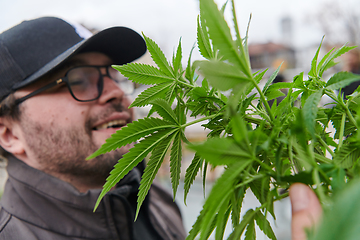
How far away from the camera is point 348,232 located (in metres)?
0.16

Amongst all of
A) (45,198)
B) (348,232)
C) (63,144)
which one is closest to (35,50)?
(63,144)

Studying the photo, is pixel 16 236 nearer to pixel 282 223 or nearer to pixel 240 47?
pixel 240 47

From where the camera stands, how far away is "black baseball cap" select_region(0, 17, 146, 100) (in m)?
0.87

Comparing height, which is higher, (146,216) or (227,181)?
(227,181)

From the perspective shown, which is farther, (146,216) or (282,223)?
(282,223)

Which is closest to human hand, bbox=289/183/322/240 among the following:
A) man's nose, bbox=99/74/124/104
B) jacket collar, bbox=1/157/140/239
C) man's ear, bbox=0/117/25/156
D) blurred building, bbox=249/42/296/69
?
jacket collar, bbox=1/157/140/239

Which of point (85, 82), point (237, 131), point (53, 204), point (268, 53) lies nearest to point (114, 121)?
point (85, 82)

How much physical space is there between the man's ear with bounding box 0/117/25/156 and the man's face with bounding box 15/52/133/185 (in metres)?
0.03

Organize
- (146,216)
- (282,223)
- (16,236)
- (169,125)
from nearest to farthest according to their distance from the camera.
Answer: (169,125)
(16,236)
(146,216)
(282,223)

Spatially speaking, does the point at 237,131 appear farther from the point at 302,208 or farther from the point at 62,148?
the point at 62,148

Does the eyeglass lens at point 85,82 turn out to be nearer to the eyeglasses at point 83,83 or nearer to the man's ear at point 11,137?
the eyeglasses at point 83,83

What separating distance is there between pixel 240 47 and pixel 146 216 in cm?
93

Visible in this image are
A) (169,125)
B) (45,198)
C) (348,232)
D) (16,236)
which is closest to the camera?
(348,232)

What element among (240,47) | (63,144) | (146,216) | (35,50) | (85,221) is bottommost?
(146,216)
